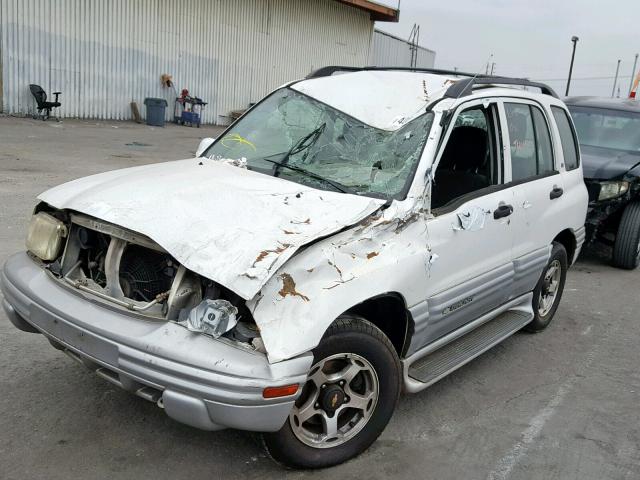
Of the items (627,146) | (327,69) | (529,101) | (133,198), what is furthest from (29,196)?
(627,146)

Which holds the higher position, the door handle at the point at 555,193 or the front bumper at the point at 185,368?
the door handle at the point at 555,193

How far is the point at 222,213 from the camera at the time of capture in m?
3.01

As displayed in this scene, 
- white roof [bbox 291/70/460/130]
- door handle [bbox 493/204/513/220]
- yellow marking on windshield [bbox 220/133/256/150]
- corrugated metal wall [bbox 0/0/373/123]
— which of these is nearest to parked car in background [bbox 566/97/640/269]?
door handle [bbox 493/204/513/220]

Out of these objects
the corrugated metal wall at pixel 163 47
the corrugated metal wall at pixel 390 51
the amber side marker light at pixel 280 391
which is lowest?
the amber side marker light at pixel 280 391

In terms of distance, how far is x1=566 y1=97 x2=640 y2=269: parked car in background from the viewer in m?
7.34

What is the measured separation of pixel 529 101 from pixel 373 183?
1.87 metres

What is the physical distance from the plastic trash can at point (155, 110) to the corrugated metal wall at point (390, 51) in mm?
11808

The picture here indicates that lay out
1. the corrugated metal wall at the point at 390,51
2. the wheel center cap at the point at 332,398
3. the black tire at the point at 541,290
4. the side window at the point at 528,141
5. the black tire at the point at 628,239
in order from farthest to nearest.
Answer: the corrugated metal wall at the point at 390,51
the black tire at the point at 628,239
the black tire at the point at 541,290
the side window at the point at 528,141
the wheel center cap at the point at 332,398

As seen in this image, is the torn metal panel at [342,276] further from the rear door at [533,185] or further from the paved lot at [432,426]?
the rear door at [533,185]

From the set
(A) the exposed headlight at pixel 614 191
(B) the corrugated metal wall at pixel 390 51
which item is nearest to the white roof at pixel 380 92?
(A) the exposed headlight at pixel 614 191

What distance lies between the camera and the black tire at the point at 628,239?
24.4 feet

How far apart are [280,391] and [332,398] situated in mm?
487

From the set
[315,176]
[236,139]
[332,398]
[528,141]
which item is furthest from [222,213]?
[528,141]

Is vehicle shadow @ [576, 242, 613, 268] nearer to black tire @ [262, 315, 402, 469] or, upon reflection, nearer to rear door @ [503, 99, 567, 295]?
rear door @ [503, 99, 567, 295]
